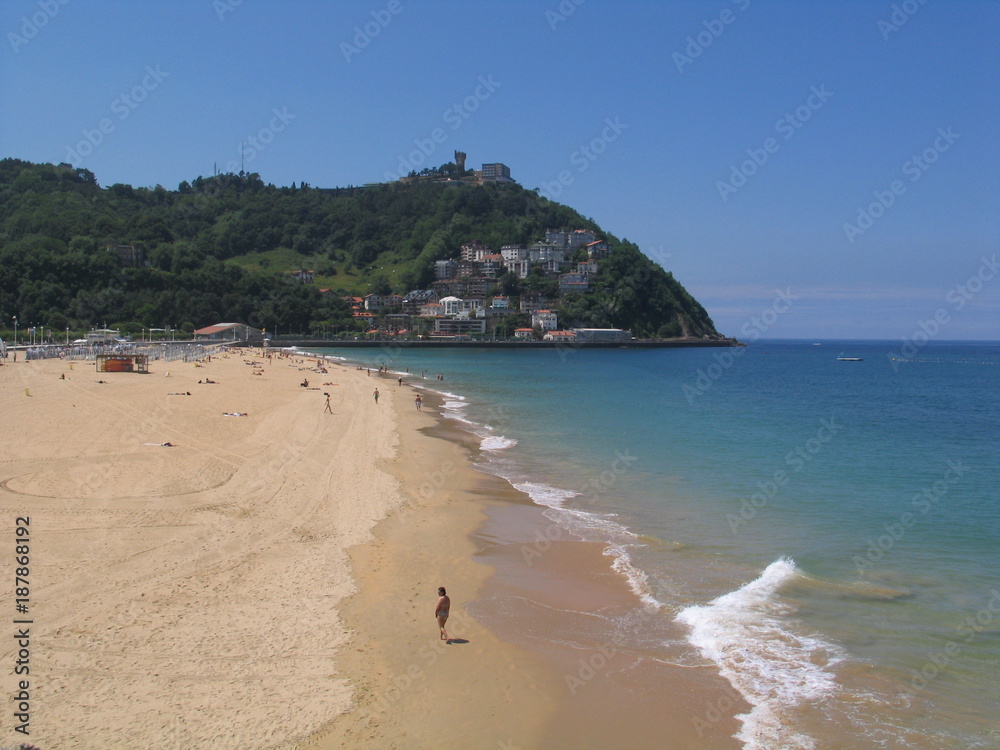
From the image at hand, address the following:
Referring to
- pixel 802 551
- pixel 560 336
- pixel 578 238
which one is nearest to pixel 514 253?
pixel 578 238

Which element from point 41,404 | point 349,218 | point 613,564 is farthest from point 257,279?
point 613,564

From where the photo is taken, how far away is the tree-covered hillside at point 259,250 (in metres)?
92.9

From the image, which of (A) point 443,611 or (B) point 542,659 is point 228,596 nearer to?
(A) point 443,611

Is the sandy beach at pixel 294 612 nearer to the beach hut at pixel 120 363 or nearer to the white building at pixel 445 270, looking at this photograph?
the beach hut at pixel 120 363

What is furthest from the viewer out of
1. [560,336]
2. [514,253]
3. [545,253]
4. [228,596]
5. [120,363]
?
[514,253]

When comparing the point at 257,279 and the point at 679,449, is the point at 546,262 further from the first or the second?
the point at 679,449

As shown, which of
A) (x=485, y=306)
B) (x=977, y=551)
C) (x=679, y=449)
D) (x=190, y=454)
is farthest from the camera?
(x=485, y=306)

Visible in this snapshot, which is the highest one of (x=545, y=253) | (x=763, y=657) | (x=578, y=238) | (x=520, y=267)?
(x=578, y=238)

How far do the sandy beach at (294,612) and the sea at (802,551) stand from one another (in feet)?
2.97

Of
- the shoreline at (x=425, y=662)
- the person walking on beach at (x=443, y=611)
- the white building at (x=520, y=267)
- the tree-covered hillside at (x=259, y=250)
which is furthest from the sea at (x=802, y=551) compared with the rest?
the white building at (x=520, y=267)

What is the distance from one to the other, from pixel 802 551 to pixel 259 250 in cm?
16196

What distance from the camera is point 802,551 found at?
12.3 meters

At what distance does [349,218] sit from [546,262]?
56519mm

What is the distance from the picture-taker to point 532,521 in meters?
14.1
